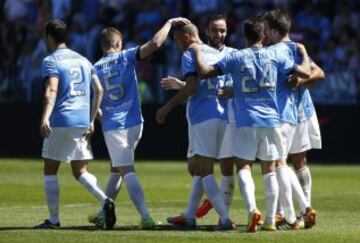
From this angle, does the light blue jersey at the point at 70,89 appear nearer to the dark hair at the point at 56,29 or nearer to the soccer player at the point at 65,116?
the soccer player at the point at 65,116

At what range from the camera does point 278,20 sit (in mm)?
15328

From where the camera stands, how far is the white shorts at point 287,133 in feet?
49.9

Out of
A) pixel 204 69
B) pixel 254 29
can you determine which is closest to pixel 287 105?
pixel 254 29

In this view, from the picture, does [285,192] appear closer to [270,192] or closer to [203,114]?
[270,192]

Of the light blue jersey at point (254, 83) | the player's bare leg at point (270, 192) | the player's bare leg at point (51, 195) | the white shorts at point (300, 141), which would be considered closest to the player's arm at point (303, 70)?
the light blue jersey at point (254, 83)

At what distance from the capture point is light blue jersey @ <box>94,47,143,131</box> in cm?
1563

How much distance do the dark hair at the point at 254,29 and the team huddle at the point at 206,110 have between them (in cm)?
1

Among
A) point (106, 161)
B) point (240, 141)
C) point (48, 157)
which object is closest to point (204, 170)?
point (240, 141)

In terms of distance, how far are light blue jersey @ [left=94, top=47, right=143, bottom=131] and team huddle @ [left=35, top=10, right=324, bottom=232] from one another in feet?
0.04

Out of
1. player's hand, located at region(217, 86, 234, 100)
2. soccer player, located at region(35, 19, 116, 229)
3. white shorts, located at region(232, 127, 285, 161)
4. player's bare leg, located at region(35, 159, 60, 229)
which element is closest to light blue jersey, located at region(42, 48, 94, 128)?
soccer player, located at region(35, 19, 116, 229)

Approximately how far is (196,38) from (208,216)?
116 inches

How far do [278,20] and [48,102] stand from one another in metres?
2.86

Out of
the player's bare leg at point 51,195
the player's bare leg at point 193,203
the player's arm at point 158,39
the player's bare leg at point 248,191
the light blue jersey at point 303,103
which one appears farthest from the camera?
the light blue jersey at point 303,103

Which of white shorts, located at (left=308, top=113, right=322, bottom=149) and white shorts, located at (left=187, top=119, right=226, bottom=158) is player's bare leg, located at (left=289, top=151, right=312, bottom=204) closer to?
white shorts, located at (left=308, top=113, right=322, bottom=149)
